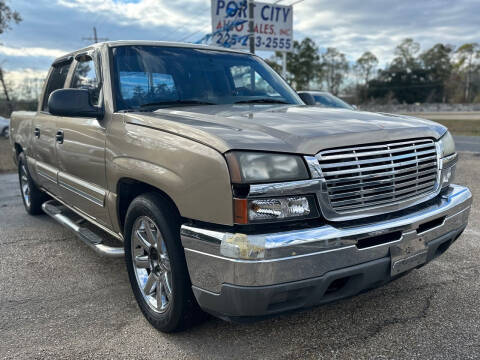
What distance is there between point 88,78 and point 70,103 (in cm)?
74

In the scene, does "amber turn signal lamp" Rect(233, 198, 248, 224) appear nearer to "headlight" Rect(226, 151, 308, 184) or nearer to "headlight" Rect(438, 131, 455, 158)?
"headlight" Rect(226, 151, 308, 184)

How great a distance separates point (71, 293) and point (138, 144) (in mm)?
1483

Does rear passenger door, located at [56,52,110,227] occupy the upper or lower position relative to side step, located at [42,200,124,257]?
upper

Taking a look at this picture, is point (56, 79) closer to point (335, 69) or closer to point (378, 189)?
point (378, 189)

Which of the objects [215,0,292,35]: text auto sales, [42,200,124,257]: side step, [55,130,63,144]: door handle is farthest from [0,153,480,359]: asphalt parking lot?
[215,0,292,35]: text auto sales

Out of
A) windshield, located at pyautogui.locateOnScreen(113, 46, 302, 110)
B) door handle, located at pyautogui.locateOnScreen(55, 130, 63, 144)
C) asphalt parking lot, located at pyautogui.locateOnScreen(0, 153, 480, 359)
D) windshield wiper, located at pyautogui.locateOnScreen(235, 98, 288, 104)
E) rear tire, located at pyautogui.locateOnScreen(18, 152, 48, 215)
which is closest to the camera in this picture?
asphalt parking lot, located at pyautogui.locateOnScreen(0, 153, 480, 359)

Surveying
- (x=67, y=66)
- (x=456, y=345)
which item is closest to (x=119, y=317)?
(x=456, y=345)

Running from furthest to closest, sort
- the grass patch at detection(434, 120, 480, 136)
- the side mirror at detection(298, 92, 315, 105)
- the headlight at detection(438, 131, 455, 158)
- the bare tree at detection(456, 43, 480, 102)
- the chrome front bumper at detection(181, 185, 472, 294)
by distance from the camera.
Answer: the bare tree at detection(456, 43, 480, 102) < the grass patch at detection(434, 120, 480, 136) < the side mirror at detection(298, 92, 315, 105) < the headlight at detection(438, 131, 455, 158) < the chrome front bumper at detection(181, 185, 472, 294)

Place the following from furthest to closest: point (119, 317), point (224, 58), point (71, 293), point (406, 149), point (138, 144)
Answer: point (224, 58)
point (71, 293)
point (119, 317)
point (138, 144)
point (406, 149)

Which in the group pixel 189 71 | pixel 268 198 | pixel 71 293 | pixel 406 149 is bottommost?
pixel 71 293

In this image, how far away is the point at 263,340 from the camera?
2566 millimetres

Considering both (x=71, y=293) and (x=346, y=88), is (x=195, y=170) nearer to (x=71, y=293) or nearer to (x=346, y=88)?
(x=71, y=293)

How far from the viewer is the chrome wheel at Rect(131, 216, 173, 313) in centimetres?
258

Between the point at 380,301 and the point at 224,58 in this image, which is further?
the point at 224,58
